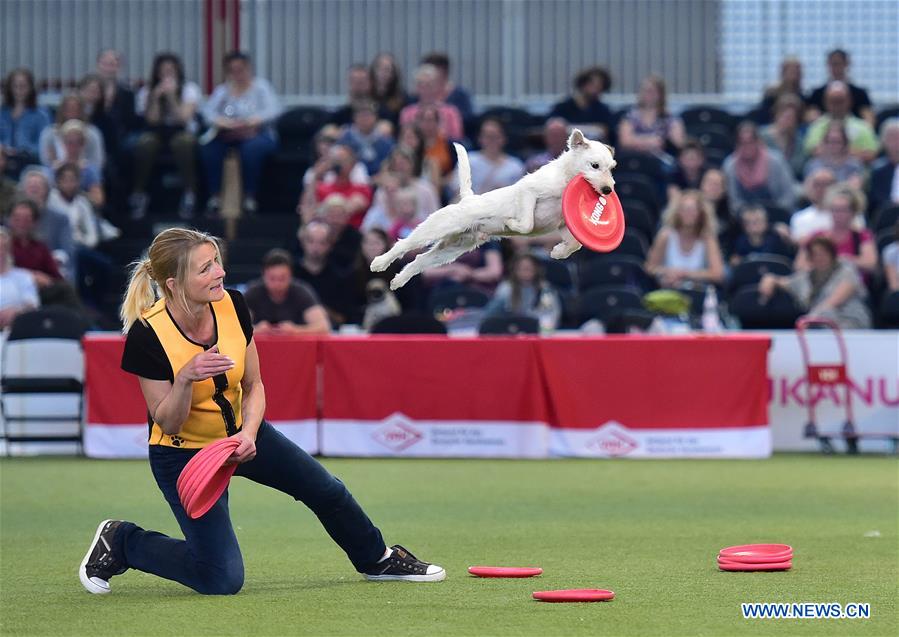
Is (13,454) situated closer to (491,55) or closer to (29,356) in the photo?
(29,356)

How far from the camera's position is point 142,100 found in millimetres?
17797

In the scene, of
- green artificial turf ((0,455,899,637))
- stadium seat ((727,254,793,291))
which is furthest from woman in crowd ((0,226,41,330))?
stadium seat ((727,254,793,291))

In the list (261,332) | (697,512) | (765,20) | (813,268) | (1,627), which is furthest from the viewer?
(765,20)

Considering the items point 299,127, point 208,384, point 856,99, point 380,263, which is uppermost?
point 856,99

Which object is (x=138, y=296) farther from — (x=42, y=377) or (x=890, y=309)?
(x=890, y=309)

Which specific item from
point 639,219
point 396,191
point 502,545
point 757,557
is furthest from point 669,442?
point 757,557

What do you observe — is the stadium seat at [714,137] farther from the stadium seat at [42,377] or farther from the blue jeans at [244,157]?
the stadium seat at [42,377]

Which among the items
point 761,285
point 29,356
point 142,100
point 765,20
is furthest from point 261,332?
point 765,20

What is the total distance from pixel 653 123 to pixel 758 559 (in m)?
10.4

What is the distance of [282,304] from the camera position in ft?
41.0

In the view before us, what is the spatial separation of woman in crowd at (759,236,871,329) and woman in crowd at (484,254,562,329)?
6.43 feet

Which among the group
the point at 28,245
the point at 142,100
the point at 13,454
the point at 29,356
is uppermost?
the point at 142,100

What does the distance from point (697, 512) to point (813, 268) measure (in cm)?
497

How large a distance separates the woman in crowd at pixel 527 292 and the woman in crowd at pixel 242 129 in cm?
432
